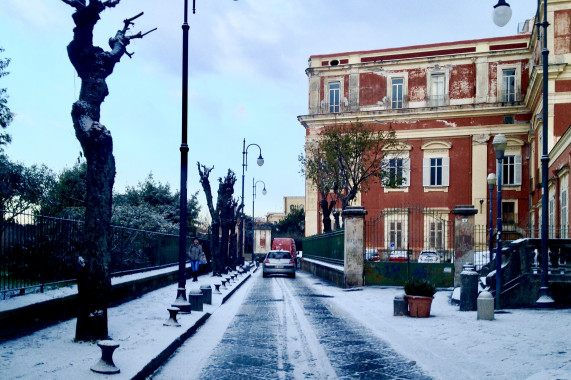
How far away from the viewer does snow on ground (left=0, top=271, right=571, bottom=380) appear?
7.07 meters

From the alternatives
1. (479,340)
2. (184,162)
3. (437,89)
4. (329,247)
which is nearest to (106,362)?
(479,340)

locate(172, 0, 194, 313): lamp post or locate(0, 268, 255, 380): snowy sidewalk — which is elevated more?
locate(172, 0, 194, 313): lamp post

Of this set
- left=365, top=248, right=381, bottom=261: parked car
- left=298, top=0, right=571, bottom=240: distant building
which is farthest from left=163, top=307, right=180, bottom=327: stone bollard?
left=298, top=0, right=571, bottom=240: distant building

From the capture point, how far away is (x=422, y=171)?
4544cm

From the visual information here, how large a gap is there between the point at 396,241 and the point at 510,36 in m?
27.7

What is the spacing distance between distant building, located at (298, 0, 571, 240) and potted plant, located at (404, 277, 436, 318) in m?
28.7

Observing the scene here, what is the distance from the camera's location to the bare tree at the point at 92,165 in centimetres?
872

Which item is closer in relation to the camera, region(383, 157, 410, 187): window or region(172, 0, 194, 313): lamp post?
region(172, 0, 194, 313): lamp post

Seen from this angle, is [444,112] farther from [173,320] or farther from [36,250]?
[36,250]

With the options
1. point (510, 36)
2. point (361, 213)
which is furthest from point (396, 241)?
point (510, 36)

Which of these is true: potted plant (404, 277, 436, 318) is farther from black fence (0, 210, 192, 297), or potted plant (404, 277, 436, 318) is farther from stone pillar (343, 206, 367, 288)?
stone pillar (343, 206, 367, 288)


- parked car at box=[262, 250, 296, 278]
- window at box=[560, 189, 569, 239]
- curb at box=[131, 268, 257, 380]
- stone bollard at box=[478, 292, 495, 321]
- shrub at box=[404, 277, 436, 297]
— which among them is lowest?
parked car at box=[262, 250, 296, 278]

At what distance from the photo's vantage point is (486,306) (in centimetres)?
1205

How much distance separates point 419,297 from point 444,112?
110 ft
